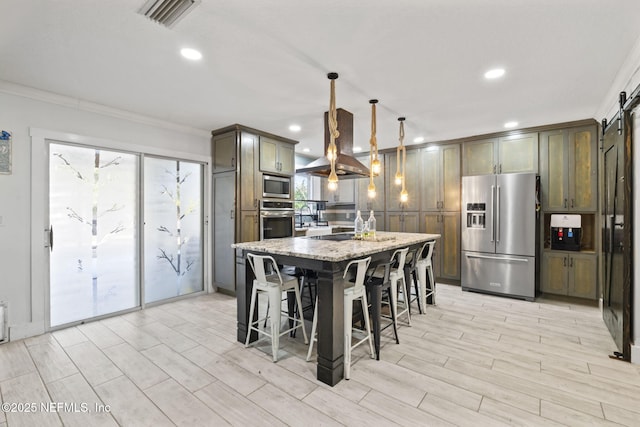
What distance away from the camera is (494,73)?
2.71 metres

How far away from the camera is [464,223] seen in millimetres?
4863

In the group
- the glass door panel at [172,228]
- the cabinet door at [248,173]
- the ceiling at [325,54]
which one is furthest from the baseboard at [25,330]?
the cabinet door at [248,173]

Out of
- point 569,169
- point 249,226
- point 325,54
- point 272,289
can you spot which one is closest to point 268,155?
point 249,226

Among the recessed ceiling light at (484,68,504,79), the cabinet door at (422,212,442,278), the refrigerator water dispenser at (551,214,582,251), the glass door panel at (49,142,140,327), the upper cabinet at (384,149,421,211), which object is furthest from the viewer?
the upper cabinet at (384,149,421,211)

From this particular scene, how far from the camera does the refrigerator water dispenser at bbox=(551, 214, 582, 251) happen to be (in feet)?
13.8

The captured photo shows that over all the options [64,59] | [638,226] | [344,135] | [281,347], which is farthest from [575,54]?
[64,59]

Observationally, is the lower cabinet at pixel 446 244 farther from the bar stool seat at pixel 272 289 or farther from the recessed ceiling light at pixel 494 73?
the bar stool seat at pixel 272 289

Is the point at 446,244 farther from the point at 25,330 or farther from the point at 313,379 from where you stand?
the point at 25,330

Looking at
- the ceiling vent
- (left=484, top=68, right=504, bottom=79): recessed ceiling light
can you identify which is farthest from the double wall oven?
(left=484, top=68, right=504, bottom=79): recessed ceiling light

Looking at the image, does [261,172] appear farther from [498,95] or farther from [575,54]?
[575,54]

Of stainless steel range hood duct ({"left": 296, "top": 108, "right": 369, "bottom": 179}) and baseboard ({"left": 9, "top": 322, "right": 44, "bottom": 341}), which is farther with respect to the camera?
stainless steel range hood duct ({"left": 296, "top": 108, "right": 369, "bottom": 179})

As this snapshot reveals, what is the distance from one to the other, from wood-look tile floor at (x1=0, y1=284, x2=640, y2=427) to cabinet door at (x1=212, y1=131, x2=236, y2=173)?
7.29 ft

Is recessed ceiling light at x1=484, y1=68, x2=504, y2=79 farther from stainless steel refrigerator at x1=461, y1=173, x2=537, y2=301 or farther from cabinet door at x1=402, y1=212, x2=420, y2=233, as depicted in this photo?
cabinet door at x1=402, y1=212, x2=420, y2=233

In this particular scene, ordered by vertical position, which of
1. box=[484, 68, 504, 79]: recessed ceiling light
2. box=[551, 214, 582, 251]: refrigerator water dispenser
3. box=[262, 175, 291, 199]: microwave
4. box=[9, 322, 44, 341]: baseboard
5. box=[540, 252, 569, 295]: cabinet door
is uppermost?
box=[484, 68, 504, 79]: recessed ceiling light
